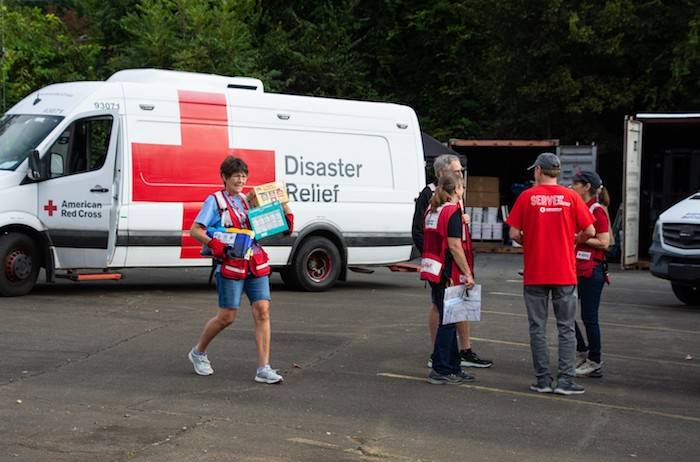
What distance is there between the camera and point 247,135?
16.0 metres

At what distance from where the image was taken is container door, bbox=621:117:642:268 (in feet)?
76.1

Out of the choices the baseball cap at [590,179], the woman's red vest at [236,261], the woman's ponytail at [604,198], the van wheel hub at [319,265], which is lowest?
the van wheel hub at [319,265]

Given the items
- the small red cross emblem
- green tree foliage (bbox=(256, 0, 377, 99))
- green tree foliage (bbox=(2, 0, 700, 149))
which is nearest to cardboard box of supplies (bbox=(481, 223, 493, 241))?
green tree foliage (bbox=(2, 0, 700, 149))

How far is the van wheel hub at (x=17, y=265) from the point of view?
14.3 metres

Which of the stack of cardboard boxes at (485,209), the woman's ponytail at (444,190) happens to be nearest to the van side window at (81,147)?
the woman's ponytail at (444,190)

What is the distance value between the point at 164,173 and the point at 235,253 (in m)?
6.20

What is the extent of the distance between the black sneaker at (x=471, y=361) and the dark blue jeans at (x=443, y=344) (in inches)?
29.9

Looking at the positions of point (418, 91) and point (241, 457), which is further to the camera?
point (418, 91)

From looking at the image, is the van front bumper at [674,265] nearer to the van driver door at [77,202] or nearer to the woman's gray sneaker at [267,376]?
the van driver door at [77,202]

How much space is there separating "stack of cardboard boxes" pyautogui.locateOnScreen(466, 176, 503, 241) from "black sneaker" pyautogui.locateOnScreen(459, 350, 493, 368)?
19650 mm

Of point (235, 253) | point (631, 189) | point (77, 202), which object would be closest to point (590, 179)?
point (235, 253)

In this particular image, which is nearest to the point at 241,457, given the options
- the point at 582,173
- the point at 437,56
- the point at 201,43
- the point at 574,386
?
the point at 574,386

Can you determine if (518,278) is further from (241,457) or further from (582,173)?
(241,457)

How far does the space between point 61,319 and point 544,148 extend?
59.7ft
